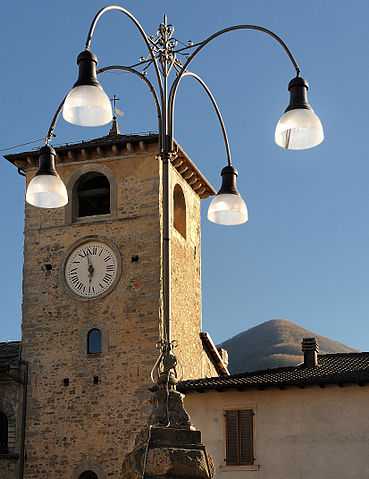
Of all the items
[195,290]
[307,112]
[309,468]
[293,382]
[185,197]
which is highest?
[185,197]

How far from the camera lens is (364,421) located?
23875 mm

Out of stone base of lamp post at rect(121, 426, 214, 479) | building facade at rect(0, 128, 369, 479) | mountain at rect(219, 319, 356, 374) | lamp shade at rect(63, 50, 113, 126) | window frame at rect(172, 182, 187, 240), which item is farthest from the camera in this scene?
mountain at rect(219, 319, 356, 374)

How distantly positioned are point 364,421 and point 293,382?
1.84m

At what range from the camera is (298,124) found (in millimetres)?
10797

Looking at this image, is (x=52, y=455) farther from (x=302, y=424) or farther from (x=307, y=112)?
(x=307, y=112)

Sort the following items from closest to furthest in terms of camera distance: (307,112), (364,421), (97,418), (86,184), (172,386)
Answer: (172,386)
(307,112)
(364,421)
(97,418)
(86,184)

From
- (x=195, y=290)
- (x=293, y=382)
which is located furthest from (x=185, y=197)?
(x=293, y=382)

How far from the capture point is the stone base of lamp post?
357 inches

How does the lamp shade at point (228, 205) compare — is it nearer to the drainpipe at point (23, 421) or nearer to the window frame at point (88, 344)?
the window frame at point (88, 344)

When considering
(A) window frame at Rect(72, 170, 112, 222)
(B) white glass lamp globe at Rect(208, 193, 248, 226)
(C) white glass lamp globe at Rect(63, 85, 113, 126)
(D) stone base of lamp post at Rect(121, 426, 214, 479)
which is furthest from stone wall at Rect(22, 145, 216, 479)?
(D) stone base of lamp post at Rect(121, 426, 214, 479)

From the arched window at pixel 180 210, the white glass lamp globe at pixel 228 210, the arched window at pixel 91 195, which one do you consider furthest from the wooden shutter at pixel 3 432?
the white glass lamp globe at pixel 228 210

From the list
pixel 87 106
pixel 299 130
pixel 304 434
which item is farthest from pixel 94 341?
pixel 87 106

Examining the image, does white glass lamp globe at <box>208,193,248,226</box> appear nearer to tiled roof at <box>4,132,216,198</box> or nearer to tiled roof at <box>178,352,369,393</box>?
tiled roof at <box>178,352,369,393</box>

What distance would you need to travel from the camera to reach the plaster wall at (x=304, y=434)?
23.8m
